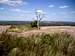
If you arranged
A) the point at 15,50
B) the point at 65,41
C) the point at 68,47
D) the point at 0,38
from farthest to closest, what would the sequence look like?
the point at 0,38
the point at 65,41
the point at 68,47
the point at 15,50

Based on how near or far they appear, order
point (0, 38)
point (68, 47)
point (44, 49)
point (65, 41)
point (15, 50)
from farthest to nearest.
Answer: point (0, 38), point (65, 41), point (68, 47), point (44, 49), point (15, 50)

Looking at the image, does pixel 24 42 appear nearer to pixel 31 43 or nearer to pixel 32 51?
pixel 31 43

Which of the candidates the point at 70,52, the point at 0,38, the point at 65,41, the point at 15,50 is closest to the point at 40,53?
the point at 15,50

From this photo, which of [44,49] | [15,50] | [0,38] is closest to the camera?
[15,50]

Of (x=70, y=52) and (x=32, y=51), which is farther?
(x=70, y=52)

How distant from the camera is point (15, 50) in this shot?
3469mm

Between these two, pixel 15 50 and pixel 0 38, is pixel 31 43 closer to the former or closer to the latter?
pixel 15 50

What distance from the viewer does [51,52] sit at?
11.8 feet

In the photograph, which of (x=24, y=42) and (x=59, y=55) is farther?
(x=24, y=42)

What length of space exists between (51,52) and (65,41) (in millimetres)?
1195

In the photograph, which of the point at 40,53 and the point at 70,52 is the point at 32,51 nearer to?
the point at 40,53

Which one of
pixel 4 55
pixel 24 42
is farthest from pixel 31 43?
pixel 4 55

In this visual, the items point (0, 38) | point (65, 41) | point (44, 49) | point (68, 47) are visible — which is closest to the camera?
point (44, 49)

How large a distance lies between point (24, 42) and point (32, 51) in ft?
2.31
